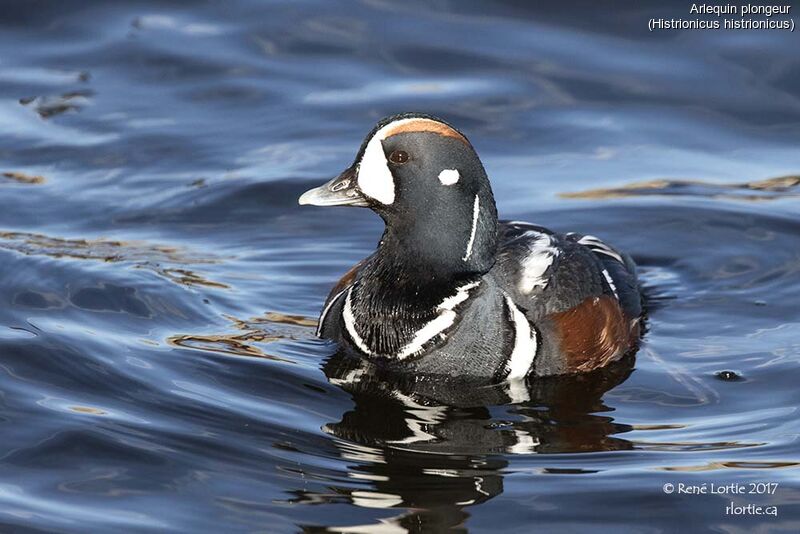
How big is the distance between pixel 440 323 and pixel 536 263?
0.79 m

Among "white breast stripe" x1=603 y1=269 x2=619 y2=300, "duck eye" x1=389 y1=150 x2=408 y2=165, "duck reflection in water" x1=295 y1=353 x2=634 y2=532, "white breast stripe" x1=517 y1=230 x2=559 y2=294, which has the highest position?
"duck eye" x1=389 y1=150 x2=408 y2=165

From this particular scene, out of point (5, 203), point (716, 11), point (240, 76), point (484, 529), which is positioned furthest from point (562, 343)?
point (716, 11)

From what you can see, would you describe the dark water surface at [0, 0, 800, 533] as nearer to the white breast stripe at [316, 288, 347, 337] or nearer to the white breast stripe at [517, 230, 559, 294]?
the white breast stripe at [316, 288, 347, 337]

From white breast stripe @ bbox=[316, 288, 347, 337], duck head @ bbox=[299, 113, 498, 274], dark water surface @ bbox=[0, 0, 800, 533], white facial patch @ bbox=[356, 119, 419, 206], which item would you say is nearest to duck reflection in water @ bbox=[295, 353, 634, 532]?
dark water surface @ bbox=[0, 0, 800, 533]

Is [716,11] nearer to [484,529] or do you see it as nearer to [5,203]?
[5,203]

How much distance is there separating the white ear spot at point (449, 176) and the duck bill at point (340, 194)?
50 cm

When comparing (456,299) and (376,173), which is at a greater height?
(376,173)

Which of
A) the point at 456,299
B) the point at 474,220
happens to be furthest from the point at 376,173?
the point at 456,299

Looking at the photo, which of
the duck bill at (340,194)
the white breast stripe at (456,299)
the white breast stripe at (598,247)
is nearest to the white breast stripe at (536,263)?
the white breast stripe at (456,299)

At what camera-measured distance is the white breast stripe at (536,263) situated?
8375 mm

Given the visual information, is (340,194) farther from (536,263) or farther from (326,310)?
(536,263)

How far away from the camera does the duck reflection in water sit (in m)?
6.65

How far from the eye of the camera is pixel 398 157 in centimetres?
797

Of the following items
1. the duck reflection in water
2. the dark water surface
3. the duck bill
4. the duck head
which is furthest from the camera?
the duck bill
